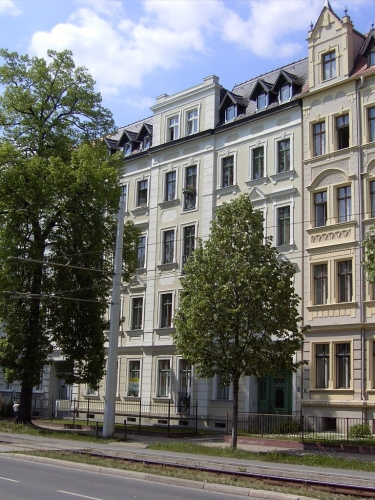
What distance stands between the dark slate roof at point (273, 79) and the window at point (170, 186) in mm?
5532

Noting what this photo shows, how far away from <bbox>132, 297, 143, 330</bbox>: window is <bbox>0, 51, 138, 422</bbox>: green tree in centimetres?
802

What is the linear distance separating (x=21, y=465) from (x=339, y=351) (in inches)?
623

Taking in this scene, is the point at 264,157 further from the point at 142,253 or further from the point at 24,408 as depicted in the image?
the point at 24,408

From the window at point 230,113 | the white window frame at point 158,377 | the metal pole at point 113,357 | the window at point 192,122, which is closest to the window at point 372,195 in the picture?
the window at point 230,113

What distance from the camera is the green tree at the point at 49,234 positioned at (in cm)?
2925

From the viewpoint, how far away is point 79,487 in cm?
1334

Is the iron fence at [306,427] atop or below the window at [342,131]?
below

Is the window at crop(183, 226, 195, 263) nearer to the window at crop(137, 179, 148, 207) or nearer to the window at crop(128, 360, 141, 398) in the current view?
the window at crop(137, 179, 148, 207)

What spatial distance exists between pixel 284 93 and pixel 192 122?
6.70m

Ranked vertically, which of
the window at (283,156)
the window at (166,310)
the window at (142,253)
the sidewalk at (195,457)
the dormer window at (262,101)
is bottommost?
the sidewalk at (195,457)

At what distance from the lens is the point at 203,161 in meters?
37.1

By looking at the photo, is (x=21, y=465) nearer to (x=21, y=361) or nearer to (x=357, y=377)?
(x=21, y=361)

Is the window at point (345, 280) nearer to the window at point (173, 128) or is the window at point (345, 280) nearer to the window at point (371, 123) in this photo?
the window at point (371, 123)

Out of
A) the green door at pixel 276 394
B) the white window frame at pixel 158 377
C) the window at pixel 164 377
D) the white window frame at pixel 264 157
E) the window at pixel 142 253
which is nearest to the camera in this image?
the green door at pixel 276 394
